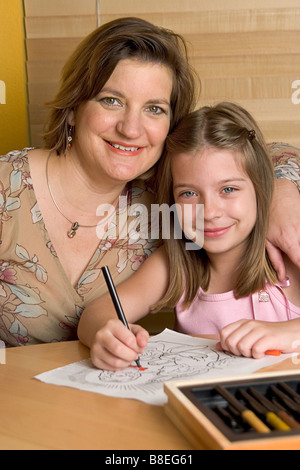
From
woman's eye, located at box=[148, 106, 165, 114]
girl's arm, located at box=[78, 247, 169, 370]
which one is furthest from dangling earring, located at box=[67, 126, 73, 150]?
girl's arm, located at box=[78, 247, 169, 370]

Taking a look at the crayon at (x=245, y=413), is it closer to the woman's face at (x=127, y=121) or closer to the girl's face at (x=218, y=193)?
the girl's face at (x=218, y=193)

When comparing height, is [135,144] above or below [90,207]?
above

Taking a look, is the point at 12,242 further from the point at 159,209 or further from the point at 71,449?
the point at 71,449

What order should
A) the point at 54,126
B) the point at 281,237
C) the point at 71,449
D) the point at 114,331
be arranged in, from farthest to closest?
1. the point at 54,126
2. the point at 281,237
3. the point at 114,331
4. the point at 71,449

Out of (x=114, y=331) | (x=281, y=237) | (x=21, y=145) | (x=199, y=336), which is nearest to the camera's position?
(x=114, y=331)

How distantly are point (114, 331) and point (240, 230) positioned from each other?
0.47 m

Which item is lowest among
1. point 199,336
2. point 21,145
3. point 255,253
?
point 199,336

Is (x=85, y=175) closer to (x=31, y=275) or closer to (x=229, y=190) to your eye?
(x=31, y=275)

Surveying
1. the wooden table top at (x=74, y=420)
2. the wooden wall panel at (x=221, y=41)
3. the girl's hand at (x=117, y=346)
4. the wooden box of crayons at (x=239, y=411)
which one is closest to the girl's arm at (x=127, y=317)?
the girl's hand at (x=117, y=346)

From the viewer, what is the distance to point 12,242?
5.05 feet

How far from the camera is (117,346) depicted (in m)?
1.06

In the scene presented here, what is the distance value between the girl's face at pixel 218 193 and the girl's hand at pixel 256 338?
31cm

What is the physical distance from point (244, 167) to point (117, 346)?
58 centimetres

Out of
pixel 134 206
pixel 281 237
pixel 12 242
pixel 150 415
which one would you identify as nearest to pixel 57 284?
pixel 12 242
